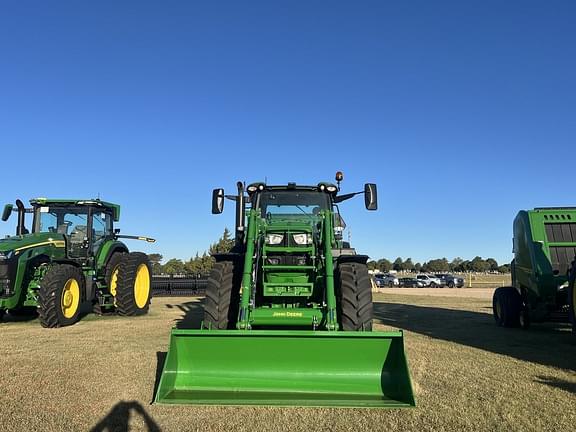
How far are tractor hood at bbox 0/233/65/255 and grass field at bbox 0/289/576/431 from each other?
6.39 ft

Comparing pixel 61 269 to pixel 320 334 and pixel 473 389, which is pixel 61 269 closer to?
pixel 320 334

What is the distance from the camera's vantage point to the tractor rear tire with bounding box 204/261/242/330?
6941 mm

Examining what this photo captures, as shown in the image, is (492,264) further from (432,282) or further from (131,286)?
(131,286)

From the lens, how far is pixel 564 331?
10633 millimetres

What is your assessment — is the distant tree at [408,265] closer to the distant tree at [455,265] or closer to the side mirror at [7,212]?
the distant tree at [455,265]

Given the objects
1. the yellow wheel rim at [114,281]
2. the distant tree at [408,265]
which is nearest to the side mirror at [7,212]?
the yellow wheel rim at [114,281]

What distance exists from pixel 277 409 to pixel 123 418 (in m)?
1.45

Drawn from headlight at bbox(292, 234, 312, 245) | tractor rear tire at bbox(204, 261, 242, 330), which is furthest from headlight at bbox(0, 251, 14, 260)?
headlight at bbox(292, 234, 312, 245)

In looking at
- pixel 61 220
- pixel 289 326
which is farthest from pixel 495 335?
pixel 61 220

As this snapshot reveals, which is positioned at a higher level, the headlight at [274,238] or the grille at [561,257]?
the headlight at [274,238]

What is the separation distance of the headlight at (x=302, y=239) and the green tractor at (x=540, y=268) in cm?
520

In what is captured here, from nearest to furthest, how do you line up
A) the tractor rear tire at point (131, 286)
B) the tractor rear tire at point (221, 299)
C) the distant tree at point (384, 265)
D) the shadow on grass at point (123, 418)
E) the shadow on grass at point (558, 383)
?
the shadow on grass at point (123, 418) → the shadow on grass at point (558, 383) → the tractor rear tire at point (221, 299) → the tractor rear tire at point (131, 286) → the distant tree at point (384, 265)

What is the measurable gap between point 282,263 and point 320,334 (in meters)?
2.15

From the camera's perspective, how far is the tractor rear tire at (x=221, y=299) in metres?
6.94
